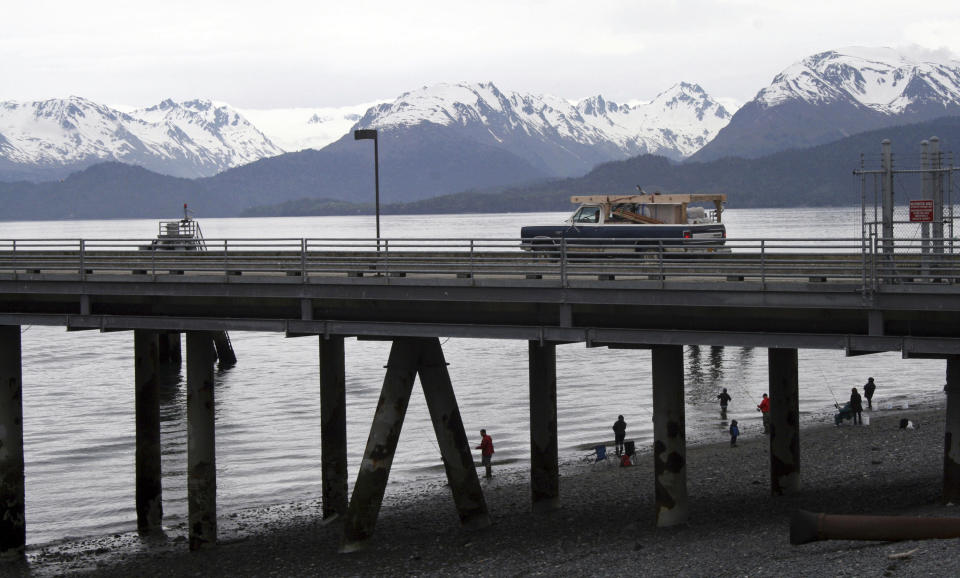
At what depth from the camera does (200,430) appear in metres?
29.8

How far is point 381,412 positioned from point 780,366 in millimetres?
10780

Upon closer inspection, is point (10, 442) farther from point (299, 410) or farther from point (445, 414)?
point (299, 410)

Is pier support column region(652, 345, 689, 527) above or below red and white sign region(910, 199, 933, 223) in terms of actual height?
below

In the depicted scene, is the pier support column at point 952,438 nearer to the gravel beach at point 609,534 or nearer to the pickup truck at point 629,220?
the gravel beach at point 609,534

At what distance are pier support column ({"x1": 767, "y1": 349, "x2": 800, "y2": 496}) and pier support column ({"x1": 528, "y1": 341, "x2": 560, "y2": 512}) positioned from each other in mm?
5717

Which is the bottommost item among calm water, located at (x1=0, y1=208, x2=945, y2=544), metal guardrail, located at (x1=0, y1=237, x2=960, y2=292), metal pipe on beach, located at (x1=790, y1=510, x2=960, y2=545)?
calm water, located at (x1=0, y1=208, x2=945, y2=544)

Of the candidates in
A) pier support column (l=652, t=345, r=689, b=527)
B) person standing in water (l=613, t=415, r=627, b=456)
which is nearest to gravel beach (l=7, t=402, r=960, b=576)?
pier support column (l=652, t=345, r=689, b=527)

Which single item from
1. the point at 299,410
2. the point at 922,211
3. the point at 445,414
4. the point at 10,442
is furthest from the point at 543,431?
the point at 299,410

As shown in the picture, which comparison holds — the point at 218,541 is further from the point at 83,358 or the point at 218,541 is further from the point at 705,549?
the point at 83,358

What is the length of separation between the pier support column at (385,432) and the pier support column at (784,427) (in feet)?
32.5

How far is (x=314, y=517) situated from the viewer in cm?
3606

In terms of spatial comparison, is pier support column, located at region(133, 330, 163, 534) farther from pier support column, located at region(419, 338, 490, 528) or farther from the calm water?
pier support column, located at region(419, 338, 490, 528)

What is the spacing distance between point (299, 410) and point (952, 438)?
3984 cm

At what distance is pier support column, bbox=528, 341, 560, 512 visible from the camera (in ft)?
103
